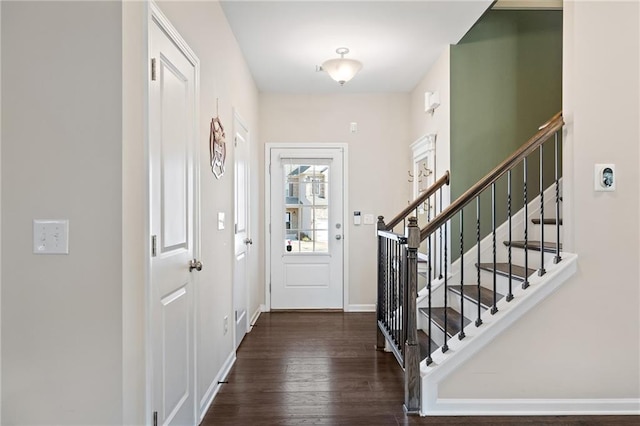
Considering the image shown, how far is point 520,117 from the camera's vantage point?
11.8 ft

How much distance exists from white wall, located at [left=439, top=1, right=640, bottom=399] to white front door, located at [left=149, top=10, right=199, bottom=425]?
1466 millimetres

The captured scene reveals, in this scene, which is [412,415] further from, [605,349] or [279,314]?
[279,314]

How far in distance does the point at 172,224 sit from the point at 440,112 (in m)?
2.81

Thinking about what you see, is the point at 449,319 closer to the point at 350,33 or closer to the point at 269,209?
the point at 350,33

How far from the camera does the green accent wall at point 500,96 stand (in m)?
3.55

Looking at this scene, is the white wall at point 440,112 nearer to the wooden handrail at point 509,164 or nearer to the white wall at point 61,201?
the wooden handrail at point 509,164

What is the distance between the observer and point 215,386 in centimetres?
264

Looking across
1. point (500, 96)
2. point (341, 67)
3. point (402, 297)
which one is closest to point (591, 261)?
point (402, 297)

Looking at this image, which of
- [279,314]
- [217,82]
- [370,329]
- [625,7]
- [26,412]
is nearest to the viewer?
[26,412]

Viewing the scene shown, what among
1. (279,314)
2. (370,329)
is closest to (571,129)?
(370,329)

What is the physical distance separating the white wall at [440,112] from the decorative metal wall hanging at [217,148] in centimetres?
197

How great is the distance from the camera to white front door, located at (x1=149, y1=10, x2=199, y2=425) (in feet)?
5.32

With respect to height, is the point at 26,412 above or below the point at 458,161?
below

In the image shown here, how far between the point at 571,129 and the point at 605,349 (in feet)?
4.16
